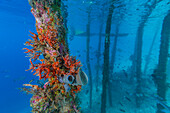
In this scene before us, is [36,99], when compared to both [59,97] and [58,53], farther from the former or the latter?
[58,53]

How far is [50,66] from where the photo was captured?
2611mm

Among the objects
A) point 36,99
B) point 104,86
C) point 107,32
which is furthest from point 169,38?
point 36,99

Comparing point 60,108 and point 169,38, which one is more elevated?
point 169,38

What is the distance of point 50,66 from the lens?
2.61 meters

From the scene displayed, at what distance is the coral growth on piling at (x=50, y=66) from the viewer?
253 centimetres

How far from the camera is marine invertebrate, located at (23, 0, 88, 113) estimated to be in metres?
2.53

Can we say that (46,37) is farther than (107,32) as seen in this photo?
No

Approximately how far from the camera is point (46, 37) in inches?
102

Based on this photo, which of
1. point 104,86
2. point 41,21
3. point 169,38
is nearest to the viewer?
point 41,21

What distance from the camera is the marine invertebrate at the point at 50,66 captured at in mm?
2525

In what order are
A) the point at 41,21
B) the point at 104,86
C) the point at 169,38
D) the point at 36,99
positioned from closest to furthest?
the point at 36,99, the point at 41,21, the point at 104,86, the point at 169,38

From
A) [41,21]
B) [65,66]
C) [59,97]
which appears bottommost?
[59,97]

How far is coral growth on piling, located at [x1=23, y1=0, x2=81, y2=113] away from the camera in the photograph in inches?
99.6

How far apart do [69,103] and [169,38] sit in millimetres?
9051
